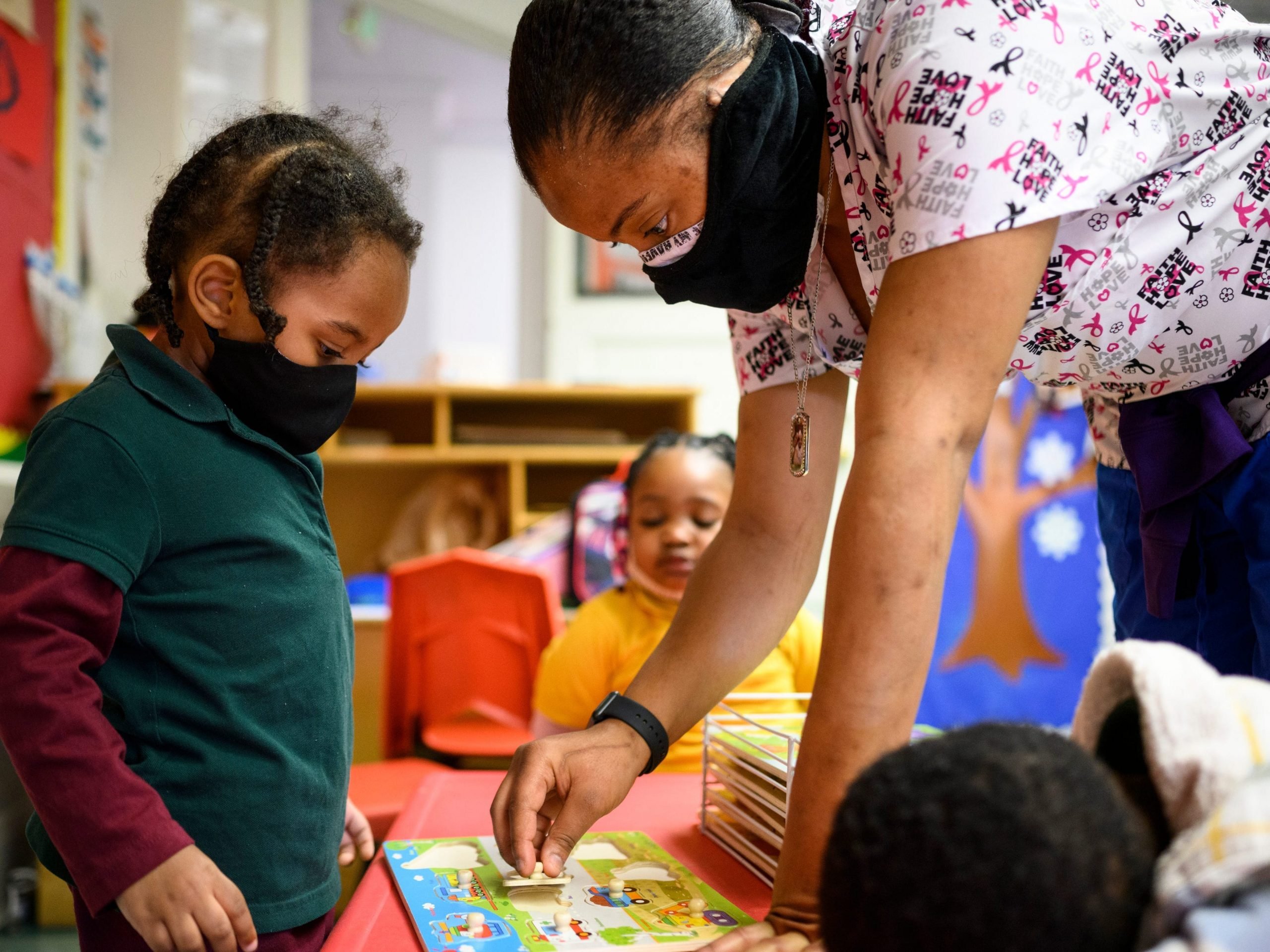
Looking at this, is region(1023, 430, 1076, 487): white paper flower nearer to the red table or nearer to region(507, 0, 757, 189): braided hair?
the red table

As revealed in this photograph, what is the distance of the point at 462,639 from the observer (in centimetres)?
225

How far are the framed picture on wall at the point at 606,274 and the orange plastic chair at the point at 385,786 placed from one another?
219cm

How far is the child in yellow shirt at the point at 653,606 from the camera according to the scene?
1860 mm

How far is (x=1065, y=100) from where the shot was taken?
0.61m

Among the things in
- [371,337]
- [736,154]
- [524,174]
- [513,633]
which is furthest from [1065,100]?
[513,633]

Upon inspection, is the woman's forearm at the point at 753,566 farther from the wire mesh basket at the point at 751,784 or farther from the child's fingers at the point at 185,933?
the child's fingers at the point at 185,933

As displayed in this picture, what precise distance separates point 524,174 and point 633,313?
10.5 ft

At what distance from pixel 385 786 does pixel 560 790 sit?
1171 millimetres

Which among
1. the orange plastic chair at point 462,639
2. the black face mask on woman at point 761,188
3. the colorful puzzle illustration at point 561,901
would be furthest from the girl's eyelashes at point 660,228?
the orange plastic chair at point 462,639

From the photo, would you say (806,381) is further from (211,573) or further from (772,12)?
(211,573)

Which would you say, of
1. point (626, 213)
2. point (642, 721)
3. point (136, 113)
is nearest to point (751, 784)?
point (642, 721)

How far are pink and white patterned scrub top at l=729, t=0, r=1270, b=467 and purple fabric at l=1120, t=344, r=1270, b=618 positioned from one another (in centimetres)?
1

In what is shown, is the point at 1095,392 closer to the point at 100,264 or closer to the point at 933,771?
the point at 933,771

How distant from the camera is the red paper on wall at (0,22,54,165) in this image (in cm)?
264
